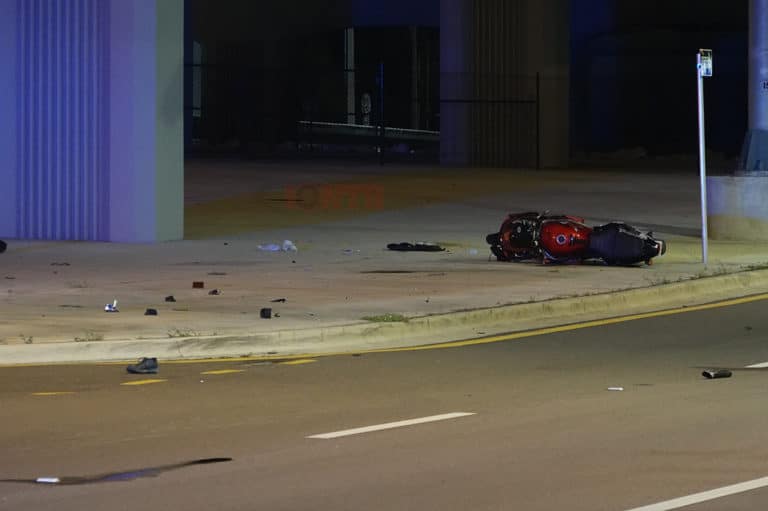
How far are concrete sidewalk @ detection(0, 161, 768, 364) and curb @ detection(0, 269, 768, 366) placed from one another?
0.04 ft

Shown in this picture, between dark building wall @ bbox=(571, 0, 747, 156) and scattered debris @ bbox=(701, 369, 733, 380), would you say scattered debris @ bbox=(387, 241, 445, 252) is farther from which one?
dark building wall @ bbox=(571, 0, 747, 156)

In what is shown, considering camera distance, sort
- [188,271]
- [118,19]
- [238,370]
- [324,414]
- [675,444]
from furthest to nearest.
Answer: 1. [118,19]
2. [188,271]
3. [238,370]
4. [324,414]
5. [675,444]

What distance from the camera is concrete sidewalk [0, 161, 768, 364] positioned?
1394 centimetres

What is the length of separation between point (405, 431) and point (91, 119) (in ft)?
45.4

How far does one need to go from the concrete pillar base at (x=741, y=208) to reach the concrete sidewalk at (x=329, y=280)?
0.48 meters

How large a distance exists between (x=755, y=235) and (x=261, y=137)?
29.3 m

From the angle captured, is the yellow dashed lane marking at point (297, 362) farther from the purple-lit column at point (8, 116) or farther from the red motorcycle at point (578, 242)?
the purple-lit column at point (8, 116)

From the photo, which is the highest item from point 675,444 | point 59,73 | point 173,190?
point 59,73

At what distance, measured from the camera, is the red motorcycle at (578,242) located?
19.5 metres

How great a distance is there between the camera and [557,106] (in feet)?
142

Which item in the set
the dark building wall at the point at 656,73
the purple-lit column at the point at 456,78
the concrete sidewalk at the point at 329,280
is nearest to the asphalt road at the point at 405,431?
the concrete sidewalk at the point at 329,280

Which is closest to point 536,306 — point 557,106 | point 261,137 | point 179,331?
point 179,331

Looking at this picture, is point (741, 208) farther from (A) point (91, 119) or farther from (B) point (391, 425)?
(B) point (391, 425)

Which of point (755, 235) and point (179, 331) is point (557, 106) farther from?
point (179, 331)
